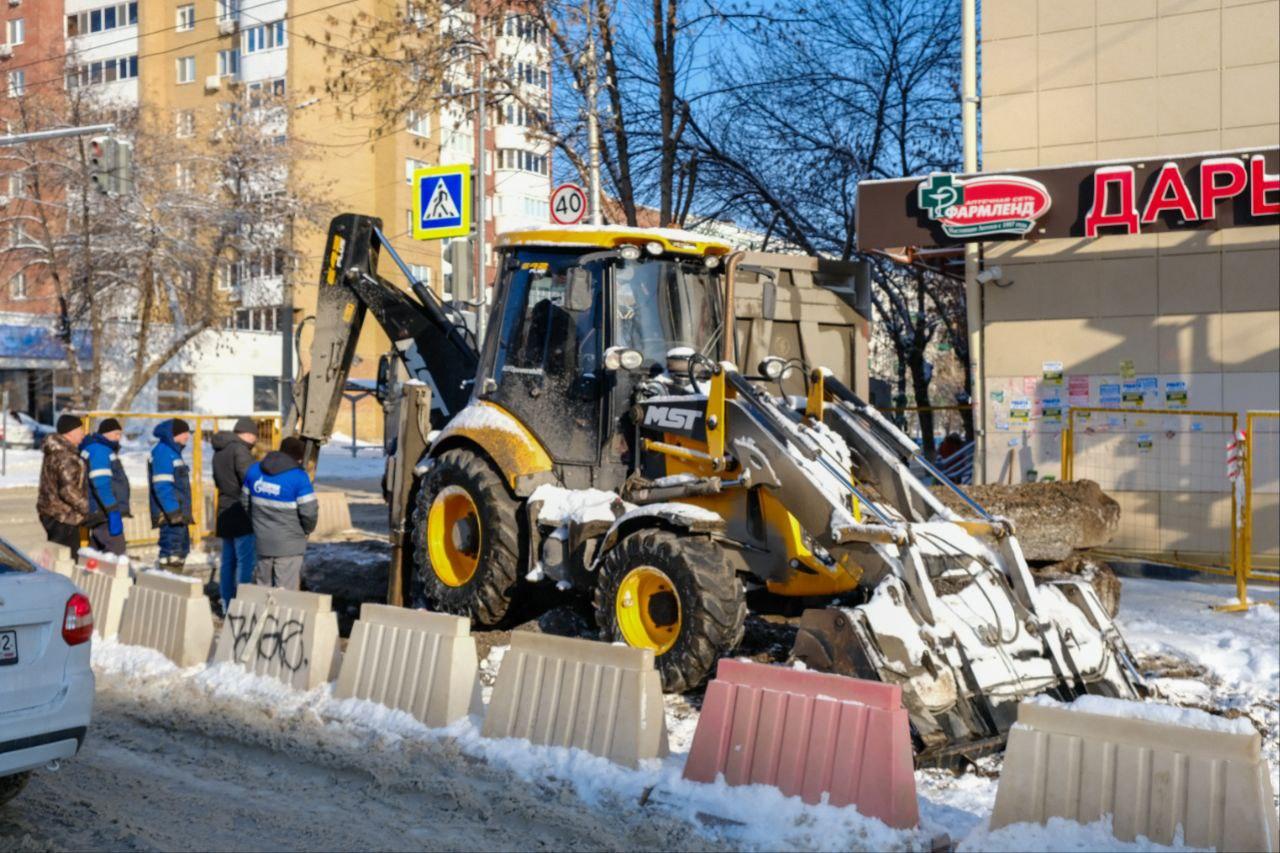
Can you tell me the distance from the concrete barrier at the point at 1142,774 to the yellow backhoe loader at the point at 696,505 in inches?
67.6

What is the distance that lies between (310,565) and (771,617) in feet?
18.5

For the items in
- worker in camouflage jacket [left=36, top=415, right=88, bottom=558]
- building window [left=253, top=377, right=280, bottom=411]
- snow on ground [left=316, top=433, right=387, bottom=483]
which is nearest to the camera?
worker in camouflage jacket [left=36, top=415, right=88, bottom=558]

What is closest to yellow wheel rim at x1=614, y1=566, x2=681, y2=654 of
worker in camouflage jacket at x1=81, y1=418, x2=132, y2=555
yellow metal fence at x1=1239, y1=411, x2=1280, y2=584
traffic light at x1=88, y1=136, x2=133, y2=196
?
worker in camouflage jacket at x1=81, y1=418, x2=132, y2=555

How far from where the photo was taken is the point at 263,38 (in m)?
51.3

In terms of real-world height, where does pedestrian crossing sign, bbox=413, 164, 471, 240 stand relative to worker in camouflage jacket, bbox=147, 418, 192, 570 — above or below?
above

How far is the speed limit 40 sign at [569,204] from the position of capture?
53.7ft

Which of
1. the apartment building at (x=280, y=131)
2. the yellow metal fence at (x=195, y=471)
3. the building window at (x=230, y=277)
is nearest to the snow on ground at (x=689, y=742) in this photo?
the yellow metal fence at (x=195, y=471)

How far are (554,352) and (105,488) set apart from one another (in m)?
5.06

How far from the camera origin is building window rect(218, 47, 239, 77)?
53009 mm

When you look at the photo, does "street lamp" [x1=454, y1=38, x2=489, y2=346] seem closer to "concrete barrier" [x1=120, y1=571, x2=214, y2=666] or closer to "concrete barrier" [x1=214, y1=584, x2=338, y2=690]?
"concrete barrier" [x1=120, y1=571, x2=214, y2=666]

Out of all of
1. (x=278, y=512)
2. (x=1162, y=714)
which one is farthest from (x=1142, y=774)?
(x=278, y=512)

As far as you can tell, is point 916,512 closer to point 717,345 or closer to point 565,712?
point 717,345

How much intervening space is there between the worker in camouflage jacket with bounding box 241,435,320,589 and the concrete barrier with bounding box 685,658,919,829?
4939 mm

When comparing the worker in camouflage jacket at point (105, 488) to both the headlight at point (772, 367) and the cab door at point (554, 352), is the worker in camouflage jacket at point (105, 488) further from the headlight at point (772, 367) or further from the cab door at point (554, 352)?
the headlight at point (772, 367)
